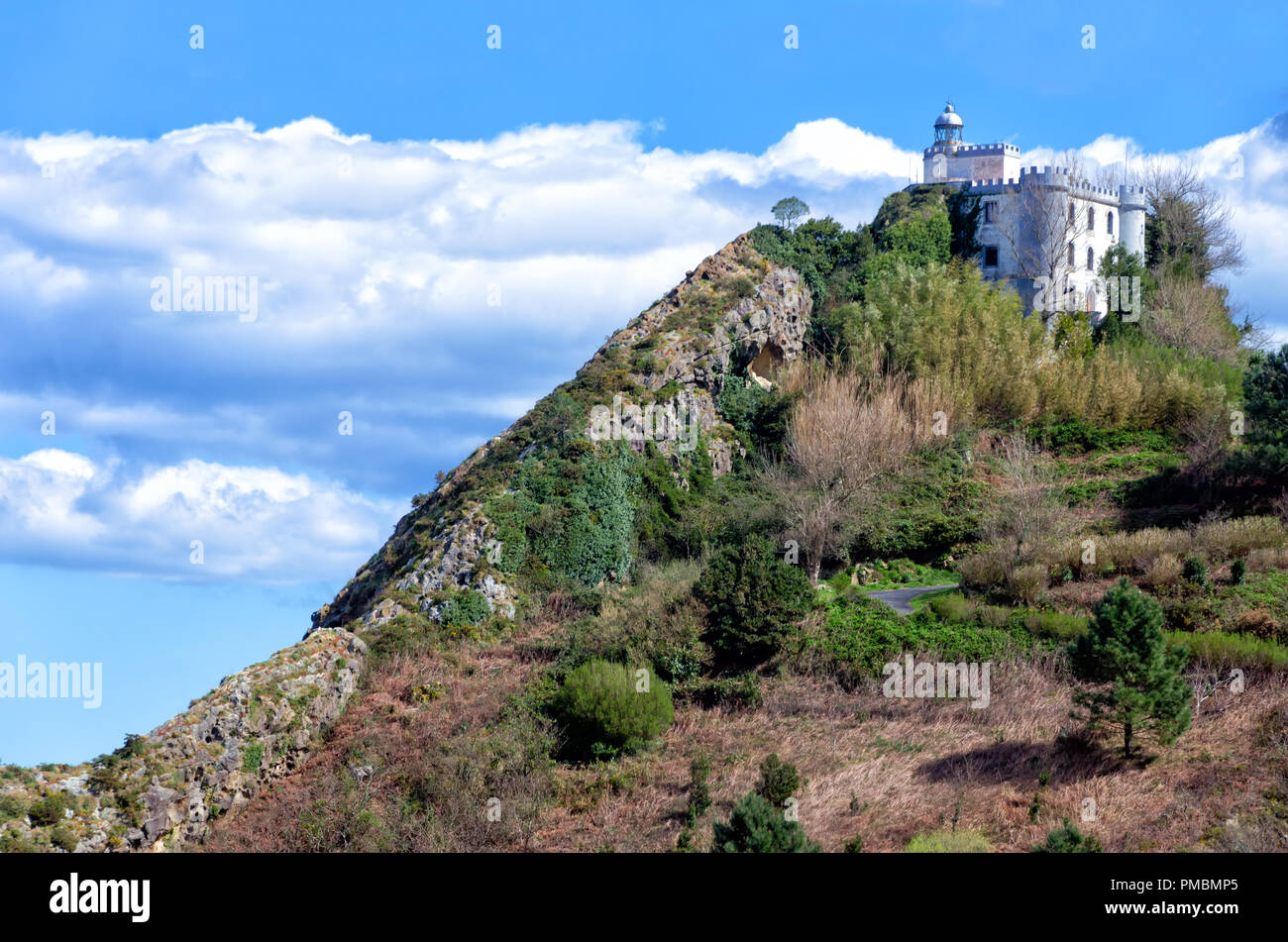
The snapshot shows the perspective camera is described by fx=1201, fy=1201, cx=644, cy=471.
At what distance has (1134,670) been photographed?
19.4 metres

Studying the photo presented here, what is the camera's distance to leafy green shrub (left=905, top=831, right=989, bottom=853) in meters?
17.0

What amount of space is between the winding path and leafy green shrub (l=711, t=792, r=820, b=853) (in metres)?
12.8

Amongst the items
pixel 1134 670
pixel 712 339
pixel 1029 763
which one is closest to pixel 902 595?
pixel 1029 763

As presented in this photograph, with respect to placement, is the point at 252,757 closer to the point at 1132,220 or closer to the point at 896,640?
the point at 896,640

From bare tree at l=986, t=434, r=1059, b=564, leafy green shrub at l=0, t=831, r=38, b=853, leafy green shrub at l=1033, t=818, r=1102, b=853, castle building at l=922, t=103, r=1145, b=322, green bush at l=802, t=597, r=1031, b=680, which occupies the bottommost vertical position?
leafy green shrub at l=0, t=831, r=38, b=853

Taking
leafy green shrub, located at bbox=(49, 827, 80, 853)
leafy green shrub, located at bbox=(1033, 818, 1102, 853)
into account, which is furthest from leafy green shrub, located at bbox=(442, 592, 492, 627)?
leafy green shrub, located at bbox=(1033, 818, 1102, 853)

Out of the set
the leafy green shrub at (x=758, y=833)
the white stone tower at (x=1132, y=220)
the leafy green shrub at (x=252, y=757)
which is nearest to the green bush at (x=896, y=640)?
the leafy green shrub at (x=758, y=833)

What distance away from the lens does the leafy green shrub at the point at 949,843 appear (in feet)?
55.8

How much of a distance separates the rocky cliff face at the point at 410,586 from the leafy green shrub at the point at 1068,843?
14.4m

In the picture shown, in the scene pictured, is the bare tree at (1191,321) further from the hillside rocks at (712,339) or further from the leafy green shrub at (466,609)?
the leafy green shrub at (466,609)

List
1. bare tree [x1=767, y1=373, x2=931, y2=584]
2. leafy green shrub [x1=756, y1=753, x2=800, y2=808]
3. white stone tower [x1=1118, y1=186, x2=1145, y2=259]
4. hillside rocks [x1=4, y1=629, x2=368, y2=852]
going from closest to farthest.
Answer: leafy green shrub [x1=756, y1=753, x2=800, y2=808], hillside rocks [x1=4, y1=629, x2=368, y2=852], bare tree [x1=767, y1=373, x2=931, y2=584], white stone tower [x1=1118, y1=186, x2=1145, y2=259]

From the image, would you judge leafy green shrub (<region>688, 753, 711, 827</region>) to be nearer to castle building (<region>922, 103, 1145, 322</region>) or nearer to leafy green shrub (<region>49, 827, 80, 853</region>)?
leafy green shrub (<region>49, 827, 80, 853</region>)
